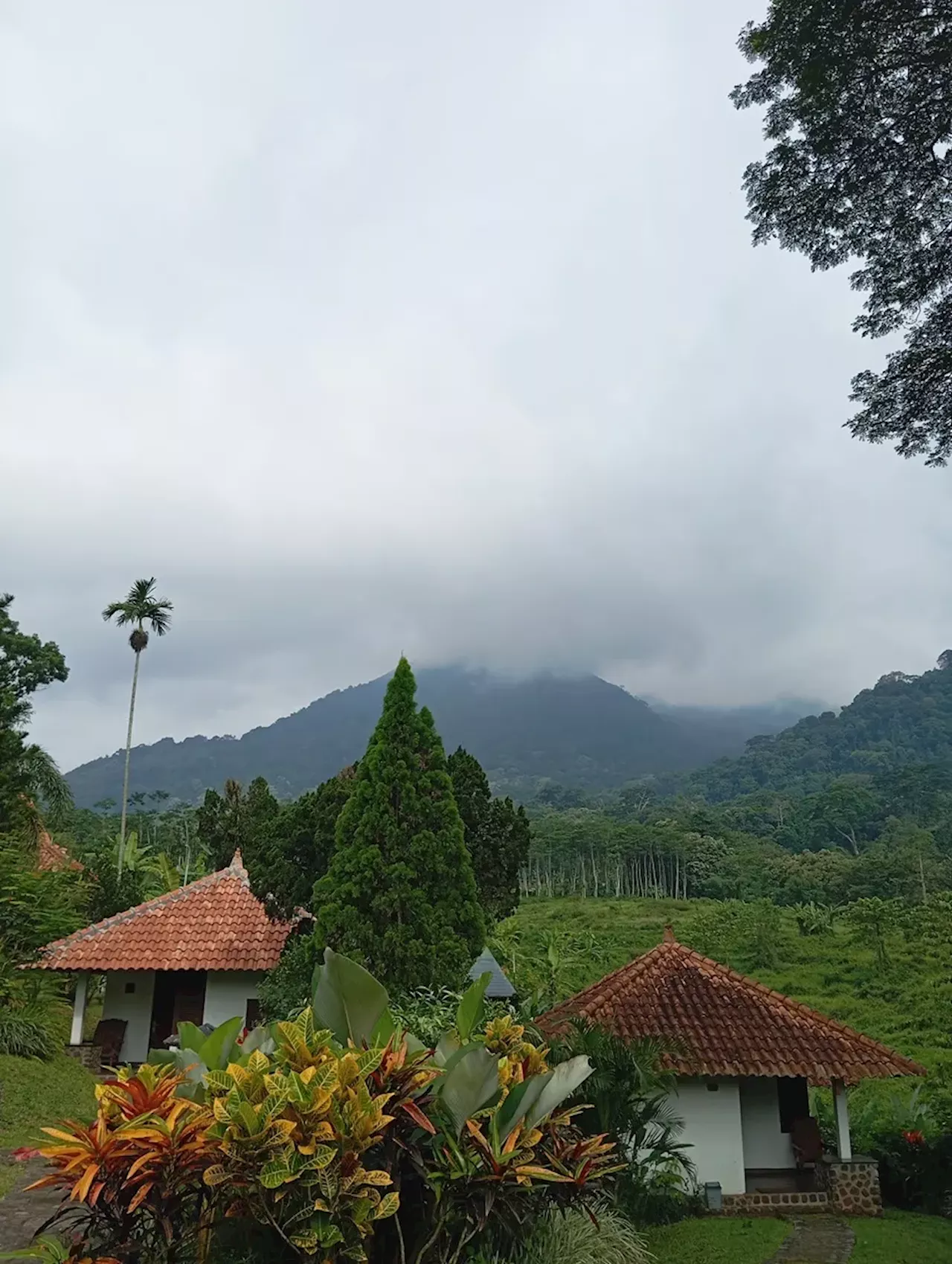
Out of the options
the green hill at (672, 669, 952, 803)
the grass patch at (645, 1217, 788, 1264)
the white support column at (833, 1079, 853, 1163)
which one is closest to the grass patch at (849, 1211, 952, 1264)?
the grass patch at (645, 1217, 788, 1264)

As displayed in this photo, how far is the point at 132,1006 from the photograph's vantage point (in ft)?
50.8

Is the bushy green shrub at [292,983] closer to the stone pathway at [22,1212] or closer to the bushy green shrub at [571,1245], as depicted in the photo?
the stone pathway at [22,1212]

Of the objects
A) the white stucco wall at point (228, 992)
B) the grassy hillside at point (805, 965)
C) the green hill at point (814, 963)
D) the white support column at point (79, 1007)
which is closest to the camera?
the white support column at point (79, 1007)

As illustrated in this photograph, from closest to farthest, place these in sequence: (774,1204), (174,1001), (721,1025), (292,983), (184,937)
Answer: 1. (774,1204)
2. (721,1025)
3. (292,983)
4. (184,937)
5. (174,1001)

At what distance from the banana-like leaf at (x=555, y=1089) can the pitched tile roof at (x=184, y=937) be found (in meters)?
11.0

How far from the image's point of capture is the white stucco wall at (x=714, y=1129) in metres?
10.8

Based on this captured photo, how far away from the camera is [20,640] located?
2402 centimetres

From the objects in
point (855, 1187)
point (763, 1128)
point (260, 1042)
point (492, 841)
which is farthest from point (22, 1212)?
point (855, 1187)

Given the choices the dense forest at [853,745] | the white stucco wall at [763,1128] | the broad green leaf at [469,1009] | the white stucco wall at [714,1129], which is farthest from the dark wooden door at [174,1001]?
the dense forest at [853,745]

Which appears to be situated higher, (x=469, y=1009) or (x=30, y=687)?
(x=30, y=687)

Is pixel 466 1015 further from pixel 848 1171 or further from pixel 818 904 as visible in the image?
pixel 818 904

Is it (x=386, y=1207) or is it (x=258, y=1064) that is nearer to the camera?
(x=386, y=1207)

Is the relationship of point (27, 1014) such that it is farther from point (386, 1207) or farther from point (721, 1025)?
point (386, 1207)

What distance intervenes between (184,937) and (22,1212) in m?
8.22
